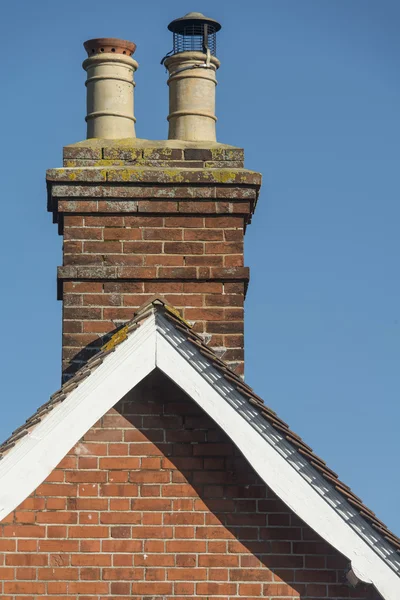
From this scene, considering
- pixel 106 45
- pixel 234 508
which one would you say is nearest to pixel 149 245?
pixel 106 45

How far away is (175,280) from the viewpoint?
946 cm

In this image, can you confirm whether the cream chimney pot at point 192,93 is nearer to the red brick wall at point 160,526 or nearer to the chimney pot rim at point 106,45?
the chimney pot rim at point 106,45

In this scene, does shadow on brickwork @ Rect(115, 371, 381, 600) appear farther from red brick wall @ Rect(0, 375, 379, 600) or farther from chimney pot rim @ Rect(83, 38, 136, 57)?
chimney pot rim @ Rect(83, 38, 136, 57)

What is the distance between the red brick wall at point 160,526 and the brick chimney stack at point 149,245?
5.01 feet

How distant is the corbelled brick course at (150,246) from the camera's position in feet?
30.8

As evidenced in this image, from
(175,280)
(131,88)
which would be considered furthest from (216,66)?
(175,280)

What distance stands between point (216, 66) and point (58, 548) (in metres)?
4.12

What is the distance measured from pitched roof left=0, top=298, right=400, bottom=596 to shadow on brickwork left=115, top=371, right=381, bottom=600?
31cm

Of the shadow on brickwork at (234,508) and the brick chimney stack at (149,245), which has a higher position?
the brick chimney stack at (149,245)

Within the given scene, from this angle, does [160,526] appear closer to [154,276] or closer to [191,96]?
[154,276]

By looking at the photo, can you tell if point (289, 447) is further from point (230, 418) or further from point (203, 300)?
point (203, 300)

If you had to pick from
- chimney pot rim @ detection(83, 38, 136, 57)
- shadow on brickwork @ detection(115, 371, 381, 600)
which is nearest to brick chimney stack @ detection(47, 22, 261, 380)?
chimney pot rim @ detection(83, 38, 136, 57)

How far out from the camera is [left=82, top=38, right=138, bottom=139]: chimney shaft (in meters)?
10.1

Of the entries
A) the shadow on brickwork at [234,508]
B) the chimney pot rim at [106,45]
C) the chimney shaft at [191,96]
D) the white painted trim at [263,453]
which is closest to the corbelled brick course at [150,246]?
the chimney shaft at [191,96]
